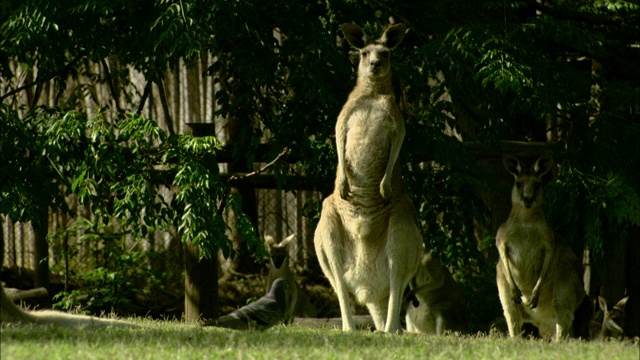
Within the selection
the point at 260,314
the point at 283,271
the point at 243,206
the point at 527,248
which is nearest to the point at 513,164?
the point at 527,248

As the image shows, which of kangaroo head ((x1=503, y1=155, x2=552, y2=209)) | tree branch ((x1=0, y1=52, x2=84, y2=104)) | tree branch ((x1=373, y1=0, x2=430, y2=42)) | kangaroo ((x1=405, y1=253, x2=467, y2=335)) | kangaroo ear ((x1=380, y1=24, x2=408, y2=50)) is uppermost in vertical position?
tree branch ((x1=373, y1=0, x2=430, y2=42))

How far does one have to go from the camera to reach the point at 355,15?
31.6ft

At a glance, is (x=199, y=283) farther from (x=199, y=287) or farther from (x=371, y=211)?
(x=371, y=211)

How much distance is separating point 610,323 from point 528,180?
2516mm

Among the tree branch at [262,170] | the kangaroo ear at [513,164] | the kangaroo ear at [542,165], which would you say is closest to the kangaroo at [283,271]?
the tree branch at [262,170]

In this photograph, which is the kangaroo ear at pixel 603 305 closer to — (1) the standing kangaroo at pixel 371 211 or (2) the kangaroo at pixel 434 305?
(2) the kangaroo at pixel 434 305

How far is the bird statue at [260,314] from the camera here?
6.93 m

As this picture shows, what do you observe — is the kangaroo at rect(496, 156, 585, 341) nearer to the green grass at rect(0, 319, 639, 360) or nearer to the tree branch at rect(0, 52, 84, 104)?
the green grass at rect(0, 319, 639, 360)

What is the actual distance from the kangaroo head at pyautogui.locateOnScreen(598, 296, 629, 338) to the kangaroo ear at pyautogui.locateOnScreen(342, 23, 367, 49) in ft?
12.5

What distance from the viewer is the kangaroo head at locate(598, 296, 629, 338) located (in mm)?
9688

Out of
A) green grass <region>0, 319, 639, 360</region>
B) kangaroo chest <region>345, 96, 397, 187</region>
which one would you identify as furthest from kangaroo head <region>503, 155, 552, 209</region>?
green grass <region>0, 319, 639, 360</region>

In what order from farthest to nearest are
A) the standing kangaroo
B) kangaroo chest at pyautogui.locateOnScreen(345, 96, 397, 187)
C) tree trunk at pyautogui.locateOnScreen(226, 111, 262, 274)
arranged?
tree trunk at pyautogui.locateOnScreen(226, 111, 262, 274) → kangaroo chest at pyautogui.locateOnScreen(345, 96, 397, 187) → the standing kangaroo

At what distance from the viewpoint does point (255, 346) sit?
216 inches

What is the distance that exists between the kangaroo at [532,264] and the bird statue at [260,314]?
70.5 inches
